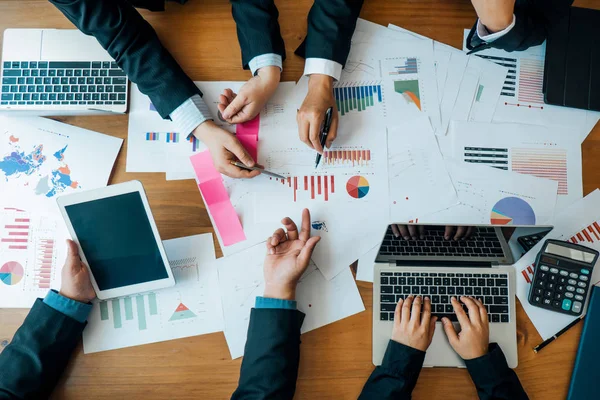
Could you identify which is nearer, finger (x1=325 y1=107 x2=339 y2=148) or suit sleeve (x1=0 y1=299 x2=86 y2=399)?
suit sleeve (x1=0 y1=299 x2=86 y2=399)

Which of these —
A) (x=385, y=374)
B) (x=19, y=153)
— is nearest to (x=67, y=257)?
(x=19, y=153)

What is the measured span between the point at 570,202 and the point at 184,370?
1019mm

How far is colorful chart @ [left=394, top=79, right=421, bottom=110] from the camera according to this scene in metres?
1.17

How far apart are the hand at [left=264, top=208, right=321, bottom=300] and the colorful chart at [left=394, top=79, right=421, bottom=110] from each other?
0.39 metres

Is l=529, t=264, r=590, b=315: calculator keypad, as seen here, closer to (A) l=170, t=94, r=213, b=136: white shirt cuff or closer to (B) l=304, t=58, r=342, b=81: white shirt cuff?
(B) l=304, t=58, r=342, b=81: white shirt cuff

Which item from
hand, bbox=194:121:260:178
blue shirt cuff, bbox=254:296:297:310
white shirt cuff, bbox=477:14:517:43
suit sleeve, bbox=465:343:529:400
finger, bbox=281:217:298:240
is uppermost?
white shirt cuff, bbox=477:14:517:43

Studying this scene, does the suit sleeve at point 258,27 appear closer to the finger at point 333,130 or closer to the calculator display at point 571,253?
the finger at point 333,130

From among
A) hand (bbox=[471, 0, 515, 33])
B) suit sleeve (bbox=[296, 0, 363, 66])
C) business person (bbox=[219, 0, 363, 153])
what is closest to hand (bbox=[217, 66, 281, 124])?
business person (bbox=[219, 0, 363, 153])

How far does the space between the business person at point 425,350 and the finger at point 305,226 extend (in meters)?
0.27

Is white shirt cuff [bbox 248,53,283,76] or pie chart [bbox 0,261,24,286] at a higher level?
white shirt cuff [bbox 248,53,283,76]

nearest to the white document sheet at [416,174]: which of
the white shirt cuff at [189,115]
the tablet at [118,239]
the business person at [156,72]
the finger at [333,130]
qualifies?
the finger at [333,130]

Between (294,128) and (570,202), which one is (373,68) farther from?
(570,202)

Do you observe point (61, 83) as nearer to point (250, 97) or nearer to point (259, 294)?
point (250, 97)

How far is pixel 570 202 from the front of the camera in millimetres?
1143
